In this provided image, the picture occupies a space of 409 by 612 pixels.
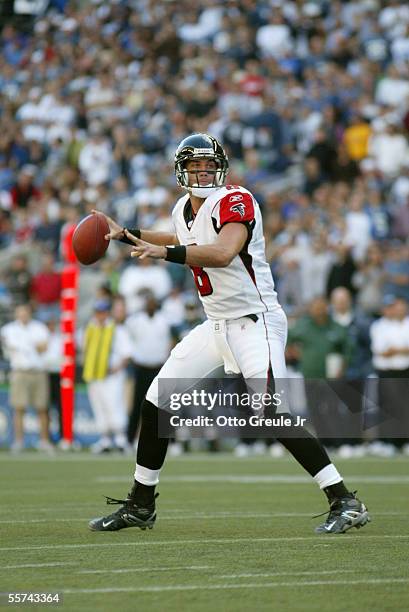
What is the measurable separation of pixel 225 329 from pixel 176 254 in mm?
666

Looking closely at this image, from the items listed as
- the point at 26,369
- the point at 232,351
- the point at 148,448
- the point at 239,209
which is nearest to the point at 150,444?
the point at 148,448

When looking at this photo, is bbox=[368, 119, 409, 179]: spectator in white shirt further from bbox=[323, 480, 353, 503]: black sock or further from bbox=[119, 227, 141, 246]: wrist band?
bbox=[323, 480, 353, 503]: black sock

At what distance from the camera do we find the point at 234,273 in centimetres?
682

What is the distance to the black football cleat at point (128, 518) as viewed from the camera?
6859 mm

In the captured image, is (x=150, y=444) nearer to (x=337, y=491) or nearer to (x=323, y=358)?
(x=337, y=491)

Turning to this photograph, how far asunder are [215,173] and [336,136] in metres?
11.1

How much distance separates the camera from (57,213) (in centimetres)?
1903

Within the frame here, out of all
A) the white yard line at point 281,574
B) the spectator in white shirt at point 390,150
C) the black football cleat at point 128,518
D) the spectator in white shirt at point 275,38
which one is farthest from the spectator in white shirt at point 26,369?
the white yard line at point 281,574

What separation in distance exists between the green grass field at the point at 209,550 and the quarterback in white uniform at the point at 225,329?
18 centimetres

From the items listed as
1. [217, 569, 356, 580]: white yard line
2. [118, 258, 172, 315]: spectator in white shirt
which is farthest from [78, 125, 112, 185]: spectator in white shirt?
[217, 569, 356, 580]: white yard line

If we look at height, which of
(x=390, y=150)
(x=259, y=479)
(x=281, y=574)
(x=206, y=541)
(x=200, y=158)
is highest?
(x=390, y=150)

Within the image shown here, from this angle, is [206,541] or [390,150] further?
[390,150]

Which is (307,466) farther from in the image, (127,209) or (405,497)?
(127,209)

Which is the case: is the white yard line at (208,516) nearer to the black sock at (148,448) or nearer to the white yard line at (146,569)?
the black sock at (148,448)
